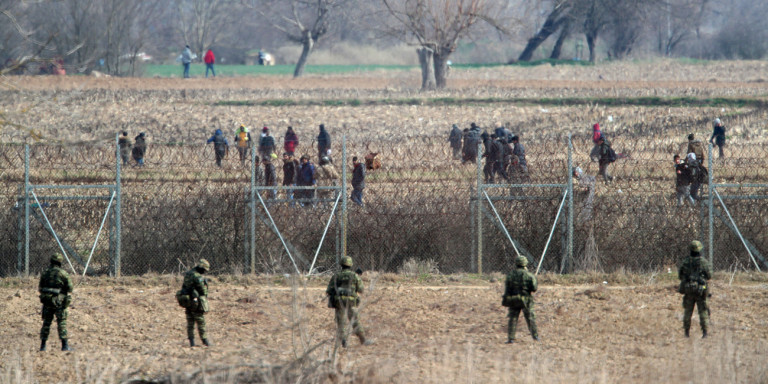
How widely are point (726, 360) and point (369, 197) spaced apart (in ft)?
20.1

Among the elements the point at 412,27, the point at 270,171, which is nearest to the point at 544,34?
the point at 412,27

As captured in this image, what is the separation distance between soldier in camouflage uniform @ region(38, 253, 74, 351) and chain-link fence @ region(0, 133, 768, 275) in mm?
3324

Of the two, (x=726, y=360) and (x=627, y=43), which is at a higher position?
(x=627, y=43)

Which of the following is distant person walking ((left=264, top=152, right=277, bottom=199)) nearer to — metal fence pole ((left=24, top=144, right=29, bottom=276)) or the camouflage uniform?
metal fence pole ((left=24, top=144, right=29, bottom=276))

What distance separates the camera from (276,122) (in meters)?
31.5

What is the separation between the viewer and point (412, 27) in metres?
42.8

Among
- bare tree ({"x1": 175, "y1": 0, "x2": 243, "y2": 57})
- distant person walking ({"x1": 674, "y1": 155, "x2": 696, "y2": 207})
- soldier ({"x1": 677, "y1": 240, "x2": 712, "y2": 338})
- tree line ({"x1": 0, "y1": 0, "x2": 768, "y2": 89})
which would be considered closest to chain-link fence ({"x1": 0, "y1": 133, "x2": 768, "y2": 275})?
distant person walking ({"x1": 674, "y1": 155, "x2": 696, "y2": 207})

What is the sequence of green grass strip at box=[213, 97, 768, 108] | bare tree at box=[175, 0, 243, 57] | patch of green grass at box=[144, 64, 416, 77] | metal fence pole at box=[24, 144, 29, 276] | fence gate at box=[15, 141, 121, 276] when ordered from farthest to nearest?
bare tree at box=[175, 0, 243, 57] → patch of green grass at box=[144, 64, 416, 77] → green grass strip at box=[213, 97, 768, 108] → fence gate at box=[15, 141, 121, 276] → metal fence pole at box=[24, 144, 29, 276]

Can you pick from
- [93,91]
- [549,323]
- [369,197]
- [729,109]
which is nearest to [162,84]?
[93,91]

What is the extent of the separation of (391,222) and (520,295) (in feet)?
12.8

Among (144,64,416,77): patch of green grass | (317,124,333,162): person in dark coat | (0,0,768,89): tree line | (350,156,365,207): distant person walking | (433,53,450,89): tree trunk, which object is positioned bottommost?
(350,156,365,207): distant person walking

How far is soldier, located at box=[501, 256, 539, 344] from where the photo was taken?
8914mm

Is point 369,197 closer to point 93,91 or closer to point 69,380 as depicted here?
point 69,380

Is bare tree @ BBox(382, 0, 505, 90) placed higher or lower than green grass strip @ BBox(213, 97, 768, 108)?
higher
